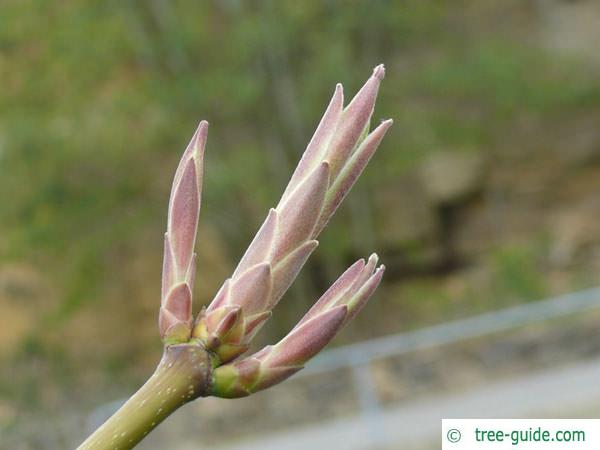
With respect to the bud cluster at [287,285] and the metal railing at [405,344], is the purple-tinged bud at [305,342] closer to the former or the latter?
the bud cluster at [287,285]

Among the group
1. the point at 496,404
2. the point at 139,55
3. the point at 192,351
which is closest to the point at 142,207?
the point at 139,55

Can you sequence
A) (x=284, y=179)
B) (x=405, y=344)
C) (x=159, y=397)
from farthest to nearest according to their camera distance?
(x=284, y=179) → (x=405, y=344) → (x=159, y=397)

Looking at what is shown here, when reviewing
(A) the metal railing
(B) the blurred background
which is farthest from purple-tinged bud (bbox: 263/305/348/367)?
(B) the blurred background

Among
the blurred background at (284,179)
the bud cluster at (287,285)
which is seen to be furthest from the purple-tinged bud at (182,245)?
the blurred background at (284,179)

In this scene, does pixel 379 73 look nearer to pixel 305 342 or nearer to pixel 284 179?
pixel 305 342

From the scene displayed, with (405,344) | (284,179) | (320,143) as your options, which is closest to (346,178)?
(320,143)

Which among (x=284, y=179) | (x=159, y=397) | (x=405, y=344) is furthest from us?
(x=284, y=179)

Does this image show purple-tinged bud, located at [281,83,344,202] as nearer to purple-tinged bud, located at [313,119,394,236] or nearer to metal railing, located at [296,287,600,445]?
purple-tinged bud, located at [313,119,394,236]
